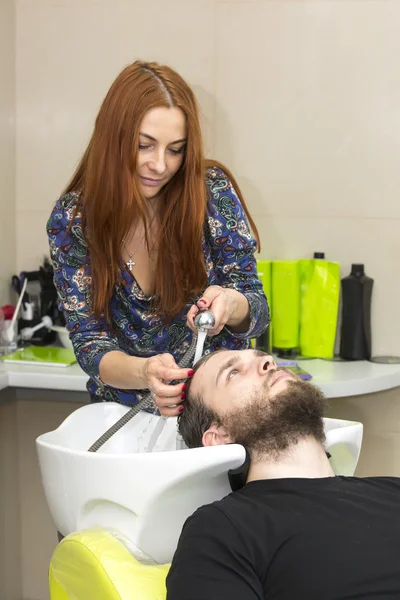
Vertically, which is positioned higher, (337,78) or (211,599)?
(337,78)

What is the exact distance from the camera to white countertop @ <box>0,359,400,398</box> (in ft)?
7.47

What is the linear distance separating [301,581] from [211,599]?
145 mm

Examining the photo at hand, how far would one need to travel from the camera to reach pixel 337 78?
2.51m

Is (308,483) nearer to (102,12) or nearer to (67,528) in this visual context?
(67,528)

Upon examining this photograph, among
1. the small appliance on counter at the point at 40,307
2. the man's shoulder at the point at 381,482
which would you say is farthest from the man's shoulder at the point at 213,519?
the small appliance on counter at the point at 40,307

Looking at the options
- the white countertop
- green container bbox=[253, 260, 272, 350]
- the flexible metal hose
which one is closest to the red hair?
the flexible metal hose

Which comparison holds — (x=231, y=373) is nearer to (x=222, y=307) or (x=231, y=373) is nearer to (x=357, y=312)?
(x=222, y=307)

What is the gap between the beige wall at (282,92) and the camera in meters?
2.51

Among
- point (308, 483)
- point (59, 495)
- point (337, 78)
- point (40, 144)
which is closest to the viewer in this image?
point (308, 483)

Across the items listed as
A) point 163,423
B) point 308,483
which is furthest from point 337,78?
point 308,483

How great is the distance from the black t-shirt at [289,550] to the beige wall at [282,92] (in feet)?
4.30

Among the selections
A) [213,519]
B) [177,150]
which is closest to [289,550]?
[213,519]

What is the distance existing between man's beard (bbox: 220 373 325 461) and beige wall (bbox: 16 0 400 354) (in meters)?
1.13

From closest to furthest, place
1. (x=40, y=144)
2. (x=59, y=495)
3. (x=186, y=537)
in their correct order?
(x=186, y=537) → (x=59, y=495) → (x=40, y=144)
